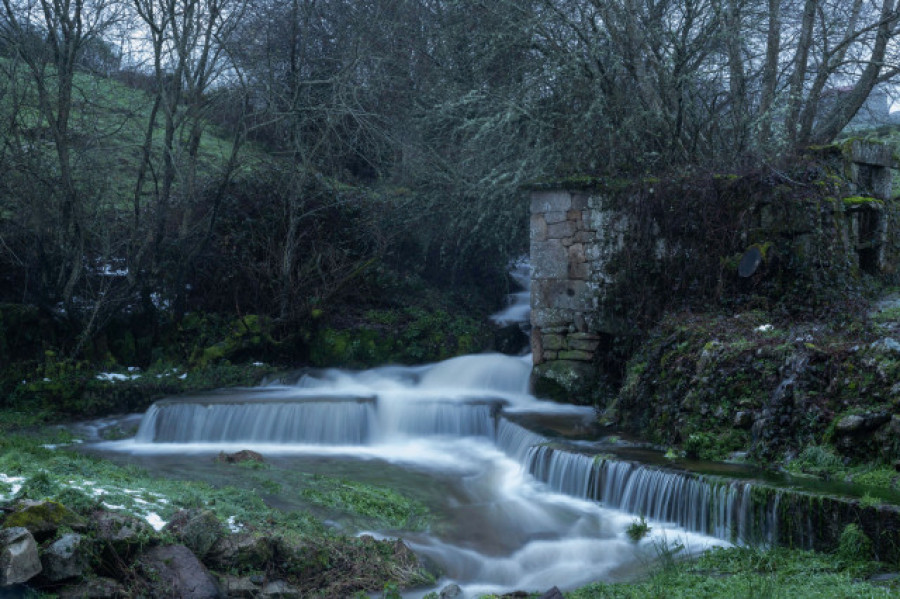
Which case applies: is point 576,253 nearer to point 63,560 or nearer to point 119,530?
point 119,530

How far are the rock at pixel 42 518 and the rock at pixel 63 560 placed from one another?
13 centimetres

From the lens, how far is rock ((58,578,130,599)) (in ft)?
14.4

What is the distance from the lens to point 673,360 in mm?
8352

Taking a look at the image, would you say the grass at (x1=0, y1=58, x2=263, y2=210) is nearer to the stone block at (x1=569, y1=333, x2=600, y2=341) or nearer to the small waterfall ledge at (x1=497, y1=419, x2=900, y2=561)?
the stone block at (x1=569, y1=333, x2=600, y2=341)

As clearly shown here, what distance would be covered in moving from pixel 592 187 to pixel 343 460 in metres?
4.86

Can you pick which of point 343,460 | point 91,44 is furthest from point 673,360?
point 91,44

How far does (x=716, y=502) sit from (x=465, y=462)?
11.6 feet

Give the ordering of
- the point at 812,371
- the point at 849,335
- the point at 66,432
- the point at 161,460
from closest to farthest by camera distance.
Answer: the point at 812,371, the point at 849,335, the point at 161,460, the point at 66,432

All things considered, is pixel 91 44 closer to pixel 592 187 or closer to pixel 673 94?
pixel 592 187

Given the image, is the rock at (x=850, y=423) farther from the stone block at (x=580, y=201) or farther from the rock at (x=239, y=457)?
the rock at (x=239, y=457)

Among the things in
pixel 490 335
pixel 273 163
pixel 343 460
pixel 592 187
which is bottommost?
pixel 343 460

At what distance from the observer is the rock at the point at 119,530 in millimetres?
4777

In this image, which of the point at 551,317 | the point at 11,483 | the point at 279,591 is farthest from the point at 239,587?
the point at 551,317

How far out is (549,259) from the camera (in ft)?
35.7
